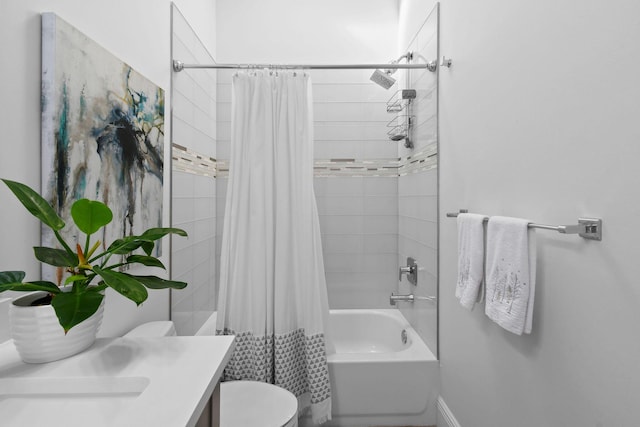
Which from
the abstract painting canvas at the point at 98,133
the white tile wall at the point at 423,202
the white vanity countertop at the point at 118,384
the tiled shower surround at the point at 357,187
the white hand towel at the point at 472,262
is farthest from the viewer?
the tiled shower surround at the point at 357,187

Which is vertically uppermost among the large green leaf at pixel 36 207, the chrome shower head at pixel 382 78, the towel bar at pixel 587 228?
the chrome shower head at pixel 382 78

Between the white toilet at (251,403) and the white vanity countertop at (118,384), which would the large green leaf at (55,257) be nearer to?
the white vanity countertop at (118,384)

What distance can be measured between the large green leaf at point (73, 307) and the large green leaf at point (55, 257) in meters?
0.15

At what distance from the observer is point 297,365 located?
77.0 inches

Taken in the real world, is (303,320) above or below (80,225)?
below

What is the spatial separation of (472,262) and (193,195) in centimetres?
166

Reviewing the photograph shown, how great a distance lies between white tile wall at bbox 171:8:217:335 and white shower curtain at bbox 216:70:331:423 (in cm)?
33

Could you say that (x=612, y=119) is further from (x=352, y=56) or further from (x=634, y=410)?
(x=352, y=56)

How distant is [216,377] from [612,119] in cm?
107

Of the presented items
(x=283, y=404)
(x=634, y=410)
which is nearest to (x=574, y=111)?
(x=634, y=410)

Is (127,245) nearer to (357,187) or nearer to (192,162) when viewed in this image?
(192,162)

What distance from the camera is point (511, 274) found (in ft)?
3.68

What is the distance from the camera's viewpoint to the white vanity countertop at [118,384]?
2.07 feet

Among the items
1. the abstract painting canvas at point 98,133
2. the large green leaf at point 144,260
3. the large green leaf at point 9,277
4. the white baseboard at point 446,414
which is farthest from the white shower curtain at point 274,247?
the large green leaf at point 9,277
